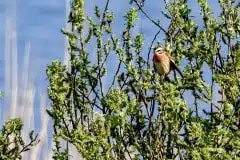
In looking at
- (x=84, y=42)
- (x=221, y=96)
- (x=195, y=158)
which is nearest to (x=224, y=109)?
(x=221, y=96)

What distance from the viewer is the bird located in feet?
22.5

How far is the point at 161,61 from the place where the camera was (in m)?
6.83

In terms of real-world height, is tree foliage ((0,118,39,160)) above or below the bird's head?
below

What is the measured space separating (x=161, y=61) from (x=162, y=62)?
0.03m

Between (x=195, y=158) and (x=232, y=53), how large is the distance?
125 cm

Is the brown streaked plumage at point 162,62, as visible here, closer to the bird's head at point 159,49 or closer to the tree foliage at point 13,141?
the bird's head at point 159,49

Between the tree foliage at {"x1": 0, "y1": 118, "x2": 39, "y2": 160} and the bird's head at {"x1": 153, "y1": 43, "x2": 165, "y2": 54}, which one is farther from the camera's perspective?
the tree foliage at {"x1": 0, "y1": 118, "x2": 39, "y2": 160}

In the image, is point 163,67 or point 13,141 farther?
point 13,141

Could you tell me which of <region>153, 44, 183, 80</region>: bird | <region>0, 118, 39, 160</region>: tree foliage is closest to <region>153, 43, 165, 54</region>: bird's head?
<region>153, 44, 183, 80</region>: bird

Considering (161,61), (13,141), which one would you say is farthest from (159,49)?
(13,141)

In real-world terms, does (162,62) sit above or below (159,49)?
below

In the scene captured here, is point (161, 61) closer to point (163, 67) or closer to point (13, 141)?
point (163, 67)

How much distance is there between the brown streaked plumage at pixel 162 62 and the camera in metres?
6.86

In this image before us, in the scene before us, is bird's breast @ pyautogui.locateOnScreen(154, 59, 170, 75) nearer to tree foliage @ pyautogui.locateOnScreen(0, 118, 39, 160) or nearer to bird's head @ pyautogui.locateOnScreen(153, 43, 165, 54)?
bird's head @ pyautogui.locateOnScreen(153, 43, 165, 54)
